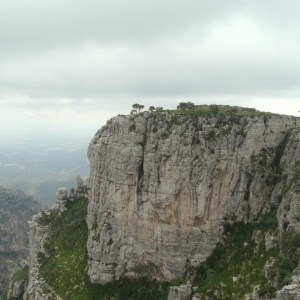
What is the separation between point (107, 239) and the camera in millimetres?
53750

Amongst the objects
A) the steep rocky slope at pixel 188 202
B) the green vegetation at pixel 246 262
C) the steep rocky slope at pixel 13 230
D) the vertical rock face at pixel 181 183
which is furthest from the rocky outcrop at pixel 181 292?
the steep rocky slope at pixel 13 230

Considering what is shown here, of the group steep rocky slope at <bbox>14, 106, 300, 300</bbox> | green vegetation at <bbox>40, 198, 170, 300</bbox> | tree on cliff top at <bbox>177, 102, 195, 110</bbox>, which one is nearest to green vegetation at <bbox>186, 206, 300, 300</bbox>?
steep rocky slope at <bbox>14, 106, 300, 300</bbox>

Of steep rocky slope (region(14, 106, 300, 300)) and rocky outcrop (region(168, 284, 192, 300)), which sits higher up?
steep rocky slope (region(14, 106, 300, 300))

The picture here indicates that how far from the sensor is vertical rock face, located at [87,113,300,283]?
47.1 meters

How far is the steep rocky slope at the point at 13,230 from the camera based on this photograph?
137 m

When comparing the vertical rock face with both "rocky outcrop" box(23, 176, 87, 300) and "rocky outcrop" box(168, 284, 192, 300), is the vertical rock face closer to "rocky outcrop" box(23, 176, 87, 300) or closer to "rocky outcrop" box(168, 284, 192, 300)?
"rocky outcrop" box(168, 284, 192, 300)

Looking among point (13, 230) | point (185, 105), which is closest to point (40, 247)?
point (185, 105)

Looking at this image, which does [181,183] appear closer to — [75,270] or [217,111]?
[217,111]

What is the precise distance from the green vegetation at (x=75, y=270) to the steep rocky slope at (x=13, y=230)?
A: 2843 inches

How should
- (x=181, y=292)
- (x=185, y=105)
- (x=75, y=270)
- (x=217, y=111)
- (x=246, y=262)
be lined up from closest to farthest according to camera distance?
(x=246, y=262) < (x=181, y=292) < (x=217, y=111) < (x=185, y=105) < (x=75, y=270)

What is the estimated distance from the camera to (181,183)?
157ft

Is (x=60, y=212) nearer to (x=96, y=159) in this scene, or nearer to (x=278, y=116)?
(x=96, y=159)

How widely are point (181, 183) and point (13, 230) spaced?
13787 centimetres

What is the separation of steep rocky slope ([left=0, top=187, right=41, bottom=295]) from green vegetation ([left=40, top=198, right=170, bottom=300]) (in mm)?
72206
